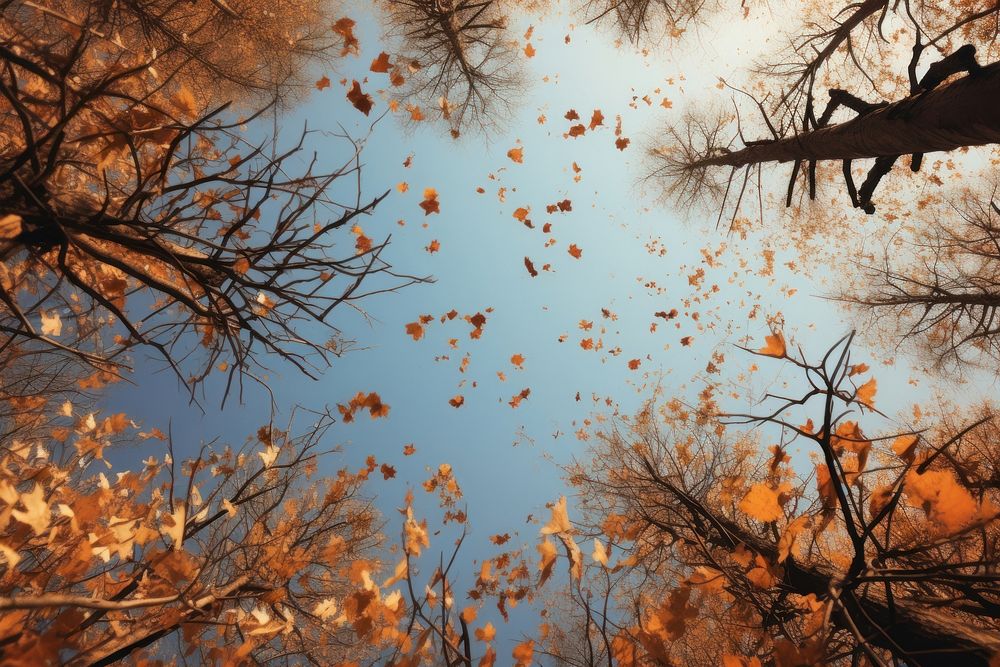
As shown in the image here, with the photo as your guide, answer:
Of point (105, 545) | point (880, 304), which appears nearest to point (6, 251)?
point (105, 545)

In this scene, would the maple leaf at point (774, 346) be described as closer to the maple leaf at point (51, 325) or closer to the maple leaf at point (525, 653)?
the maple leaf at point (525, 653)

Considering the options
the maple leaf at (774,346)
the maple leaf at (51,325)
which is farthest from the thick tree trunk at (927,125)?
the maple leaf at (51,325)

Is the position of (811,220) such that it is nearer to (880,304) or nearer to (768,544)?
(880,304)

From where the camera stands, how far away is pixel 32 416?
4133mm

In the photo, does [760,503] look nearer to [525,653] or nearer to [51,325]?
[525,653]

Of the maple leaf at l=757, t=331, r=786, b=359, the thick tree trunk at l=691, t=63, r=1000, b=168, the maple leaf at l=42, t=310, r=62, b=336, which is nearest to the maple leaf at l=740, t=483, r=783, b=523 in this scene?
the maple leaf at l=757, t=331, r=786, b=359

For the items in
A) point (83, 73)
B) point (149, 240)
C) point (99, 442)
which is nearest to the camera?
point (149, 240)

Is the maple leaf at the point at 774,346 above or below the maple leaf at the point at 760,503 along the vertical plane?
above

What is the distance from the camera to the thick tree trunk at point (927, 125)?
1.98 metres

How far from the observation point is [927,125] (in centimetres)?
228

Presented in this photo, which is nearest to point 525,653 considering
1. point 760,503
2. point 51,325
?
point 760,503

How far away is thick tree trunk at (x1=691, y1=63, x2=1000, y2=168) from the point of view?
198cm

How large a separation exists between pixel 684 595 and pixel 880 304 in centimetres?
645

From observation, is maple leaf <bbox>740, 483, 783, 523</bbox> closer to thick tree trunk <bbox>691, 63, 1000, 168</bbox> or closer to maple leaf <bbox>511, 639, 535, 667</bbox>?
maple leaf <bbox>511, 639, 535, 667</bbox>
